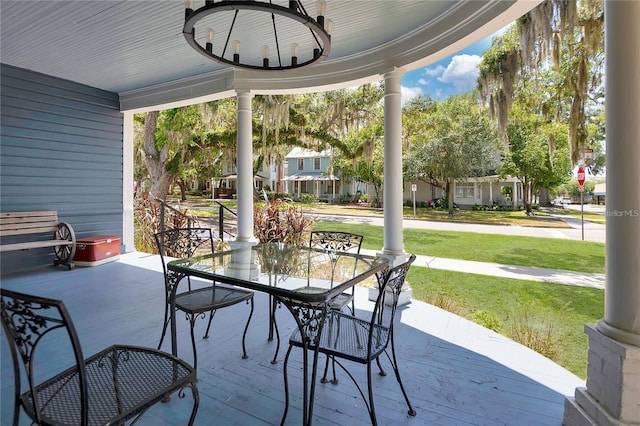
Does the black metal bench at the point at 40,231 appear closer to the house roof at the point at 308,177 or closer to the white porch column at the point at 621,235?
the white porch column at the point at 621,235

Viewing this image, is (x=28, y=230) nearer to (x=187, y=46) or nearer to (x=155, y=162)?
(x=187, y=46)

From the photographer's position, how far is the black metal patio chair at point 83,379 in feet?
3.79

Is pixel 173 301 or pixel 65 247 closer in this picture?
pixel 173 301

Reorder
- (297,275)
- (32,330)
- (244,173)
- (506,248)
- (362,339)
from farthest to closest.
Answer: (506,248) < (244,173) < (297,275) < (362,339) < (32,330)

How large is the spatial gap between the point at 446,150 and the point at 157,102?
40.7 ft

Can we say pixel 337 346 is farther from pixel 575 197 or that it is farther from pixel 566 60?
pixel 575 197

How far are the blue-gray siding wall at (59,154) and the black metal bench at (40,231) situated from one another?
0.15 meters

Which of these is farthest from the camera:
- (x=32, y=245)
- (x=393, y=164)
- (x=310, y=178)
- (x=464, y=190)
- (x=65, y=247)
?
(x=310, y=178)

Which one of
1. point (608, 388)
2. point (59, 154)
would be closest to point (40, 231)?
point (59, 154)

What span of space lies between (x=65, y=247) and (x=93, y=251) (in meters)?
0.39

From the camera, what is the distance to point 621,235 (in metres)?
1.62

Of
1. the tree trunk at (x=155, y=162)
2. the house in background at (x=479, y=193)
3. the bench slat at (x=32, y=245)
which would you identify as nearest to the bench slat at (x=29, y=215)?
the bench slat at (x=32, y=245)

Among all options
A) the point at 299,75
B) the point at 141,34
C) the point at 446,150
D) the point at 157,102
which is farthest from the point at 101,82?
the point at 446,150

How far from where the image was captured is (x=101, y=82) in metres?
5.53
